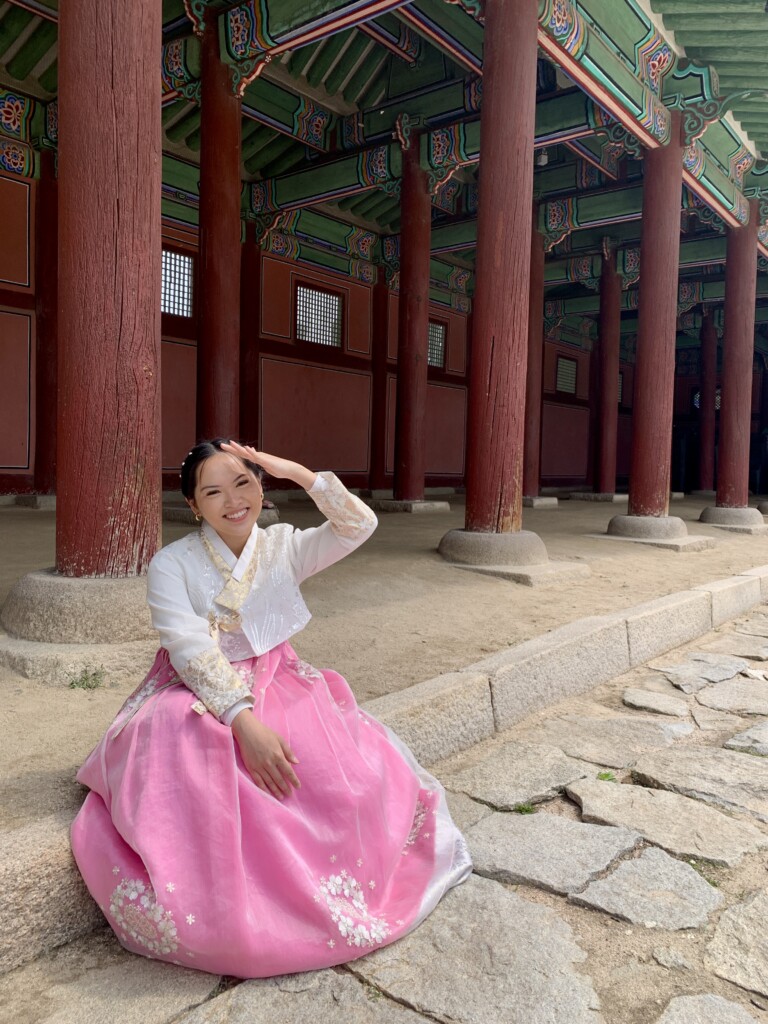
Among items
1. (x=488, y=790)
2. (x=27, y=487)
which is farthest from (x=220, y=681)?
(x=27, y=487)

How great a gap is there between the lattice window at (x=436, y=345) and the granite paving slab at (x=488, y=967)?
15607 mm

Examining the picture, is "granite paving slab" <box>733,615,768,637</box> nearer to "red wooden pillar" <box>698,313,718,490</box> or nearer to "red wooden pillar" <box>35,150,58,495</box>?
"red wooden pillar" <box>35,150,58,495</box>

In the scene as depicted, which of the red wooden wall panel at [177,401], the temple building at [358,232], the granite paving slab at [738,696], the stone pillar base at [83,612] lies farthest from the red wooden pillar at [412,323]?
the stone pillar base at [83,612]

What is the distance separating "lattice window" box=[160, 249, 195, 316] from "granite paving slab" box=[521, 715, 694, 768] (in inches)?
408

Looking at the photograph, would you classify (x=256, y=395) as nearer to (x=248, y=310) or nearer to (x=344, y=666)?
(x=248, y=310)

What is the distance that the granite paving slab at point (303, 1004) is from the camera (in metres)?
1.58

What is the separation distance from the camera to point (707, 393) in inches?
770

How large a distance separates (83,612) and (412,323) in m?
8.47

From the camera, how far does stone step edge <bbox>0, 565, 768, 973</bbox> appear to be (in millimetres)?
1789

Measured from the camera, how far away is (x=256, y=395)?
44.1ft

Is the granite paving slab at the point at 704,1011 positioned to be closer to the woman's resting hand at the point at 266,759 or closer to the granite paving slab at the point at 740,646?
the woman's resting hand at the point at 266,759

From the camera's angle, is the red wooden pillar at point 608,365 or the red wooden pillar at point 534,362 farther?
the red wooden pillar at point 608,365

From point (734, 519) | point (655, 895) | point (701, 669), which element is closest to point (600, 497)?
point (734, 519)

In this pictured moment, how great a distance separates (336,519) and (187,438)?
10872 mm
